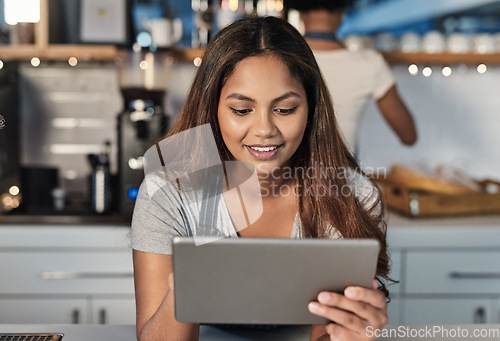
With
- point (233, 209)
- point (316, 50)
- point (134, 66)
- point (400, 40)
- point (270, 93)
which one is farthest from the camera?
point (400, 40)

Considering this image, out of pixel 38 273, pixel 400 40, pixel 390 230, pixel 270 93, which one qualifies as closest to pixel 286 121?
pixel 270 93

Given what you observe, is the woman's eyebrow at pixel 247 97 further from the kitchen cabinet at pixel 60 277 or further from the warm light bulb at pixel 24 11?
the kitchen cabinet at pixel 60 277

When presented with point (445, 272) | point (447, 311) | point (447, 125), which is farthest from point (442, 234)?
point (447, 125)

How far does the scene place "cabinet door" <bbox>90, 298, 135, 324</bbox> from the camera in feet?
6.89

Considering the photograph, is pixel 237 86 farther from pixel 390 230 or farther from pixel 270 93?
pixel 390 230

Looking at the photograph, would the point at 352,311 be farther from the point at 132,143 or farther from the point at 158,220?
the point at 132,143

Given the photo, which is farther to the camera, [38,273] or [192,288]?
[38,273]

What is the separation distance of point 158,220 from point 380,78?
3.95 feet

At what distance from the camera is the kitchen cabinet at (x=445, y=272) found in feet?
6.99

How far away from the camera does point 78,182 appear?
2666 millimetres

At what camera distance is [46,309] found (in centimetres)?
211

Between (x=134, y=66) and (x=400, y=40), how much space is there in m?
1.20

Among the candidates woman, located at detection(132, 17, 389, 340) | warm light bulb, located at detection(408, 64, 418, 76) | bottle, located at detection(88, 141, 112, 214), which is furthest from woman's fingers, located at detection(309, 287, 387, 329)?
warm light bulb, located at detection(408, 64, 418, 76)

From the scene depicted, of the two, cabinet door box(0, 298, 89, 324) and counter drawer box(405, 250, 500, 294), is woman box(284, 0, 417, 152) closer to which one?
counter drawer box(405, 250, 500, 294)
